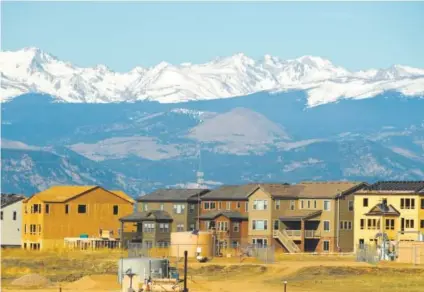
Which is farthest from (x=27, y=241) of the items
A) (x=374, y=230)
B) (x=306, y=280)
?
(x=306, y=280)

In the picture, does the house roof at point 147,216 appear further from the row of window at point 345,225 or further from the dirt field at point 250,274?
the dirt field at point 250,274

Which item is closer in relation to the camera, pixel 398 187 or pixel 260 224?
pixel 398 187

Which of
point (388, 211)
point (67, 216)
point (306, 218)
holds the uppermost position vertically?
point (388, 211)

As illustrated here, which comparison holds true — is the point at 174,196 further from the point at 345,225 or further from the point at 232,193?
the point at 345,225

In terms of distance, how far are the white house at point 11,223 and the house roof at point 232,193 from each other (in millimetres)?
17687

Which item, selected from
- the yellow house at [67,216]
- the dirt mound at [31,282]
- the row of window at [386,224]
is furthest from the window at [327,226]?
the dirt mound at [31,282]

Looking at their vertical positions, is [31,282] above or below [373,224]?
below

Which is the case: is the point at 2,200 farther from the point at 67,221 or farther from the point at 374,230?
the point at 374,230

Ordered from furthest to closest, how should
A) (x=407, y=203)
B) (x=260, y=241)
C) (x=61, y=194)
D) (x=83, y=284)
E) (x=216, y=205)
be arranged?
1. (x=61, y=194)
2. (x=216, y=205)
3. (x=260, y=241)
4. (x=407, y=203)
5. (x=83, y=284)

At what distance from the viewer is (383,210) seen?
141500 mm

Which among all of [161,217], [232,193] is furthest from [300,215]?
[161,217]

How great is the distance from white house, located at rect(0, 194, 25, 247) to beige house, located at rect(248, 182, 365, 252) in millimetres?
22570

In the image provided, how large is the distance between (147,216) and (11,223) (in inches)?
535

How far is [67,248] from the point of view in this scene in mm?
142750
